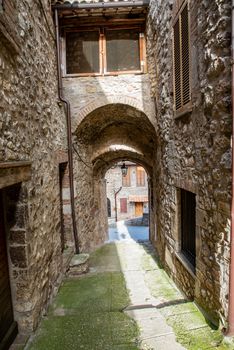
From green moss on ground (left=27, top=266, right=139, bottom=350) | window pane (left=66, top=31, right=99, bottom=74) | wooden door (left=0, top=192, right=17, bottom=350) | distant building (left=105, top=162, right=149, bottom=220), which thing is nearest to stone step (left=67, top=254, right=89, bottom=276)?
green moss on ground (left=27, top=266, right=139, bottom=350)

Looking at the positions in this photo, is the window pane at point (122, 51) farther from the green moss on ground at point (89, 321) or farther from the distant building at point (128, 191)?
the distant building at point (128, 191)

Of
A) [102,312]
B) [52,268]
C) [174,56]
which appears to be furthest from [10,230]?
[174,56]

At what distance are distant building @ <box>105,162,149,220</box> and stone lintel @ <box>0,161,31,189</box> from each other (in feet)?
49.2

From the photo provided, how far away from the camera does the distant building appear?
59.1ft

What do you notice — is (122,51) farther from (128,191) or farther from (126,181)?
(128,191)

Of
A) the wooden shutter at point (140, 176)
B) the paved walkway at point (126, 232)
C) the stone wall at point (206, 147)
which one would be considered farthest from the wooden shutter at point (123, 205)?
the stone wall at point (206, 147)

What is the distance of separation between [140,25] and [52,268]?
546 cm

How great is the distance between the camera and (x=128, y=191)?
18172 mm

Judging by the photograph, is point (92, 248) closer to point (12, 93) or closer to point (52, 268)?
point (52, 268)

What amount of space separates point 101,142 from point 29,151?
484 cm

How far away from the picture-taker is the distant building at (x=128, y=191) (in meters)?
18.0

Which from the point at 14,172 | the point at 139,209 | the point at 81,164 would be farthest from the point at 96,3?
the point at 139,209

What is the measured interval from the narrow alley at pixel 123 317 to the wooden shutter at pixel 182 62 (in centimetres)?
269

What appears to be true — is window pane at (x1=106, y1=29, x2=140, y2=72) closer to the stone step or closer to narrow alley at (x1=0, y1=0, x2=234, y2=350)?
narrow alley at (x1=0, y1=0, x2=234, y2=350)
